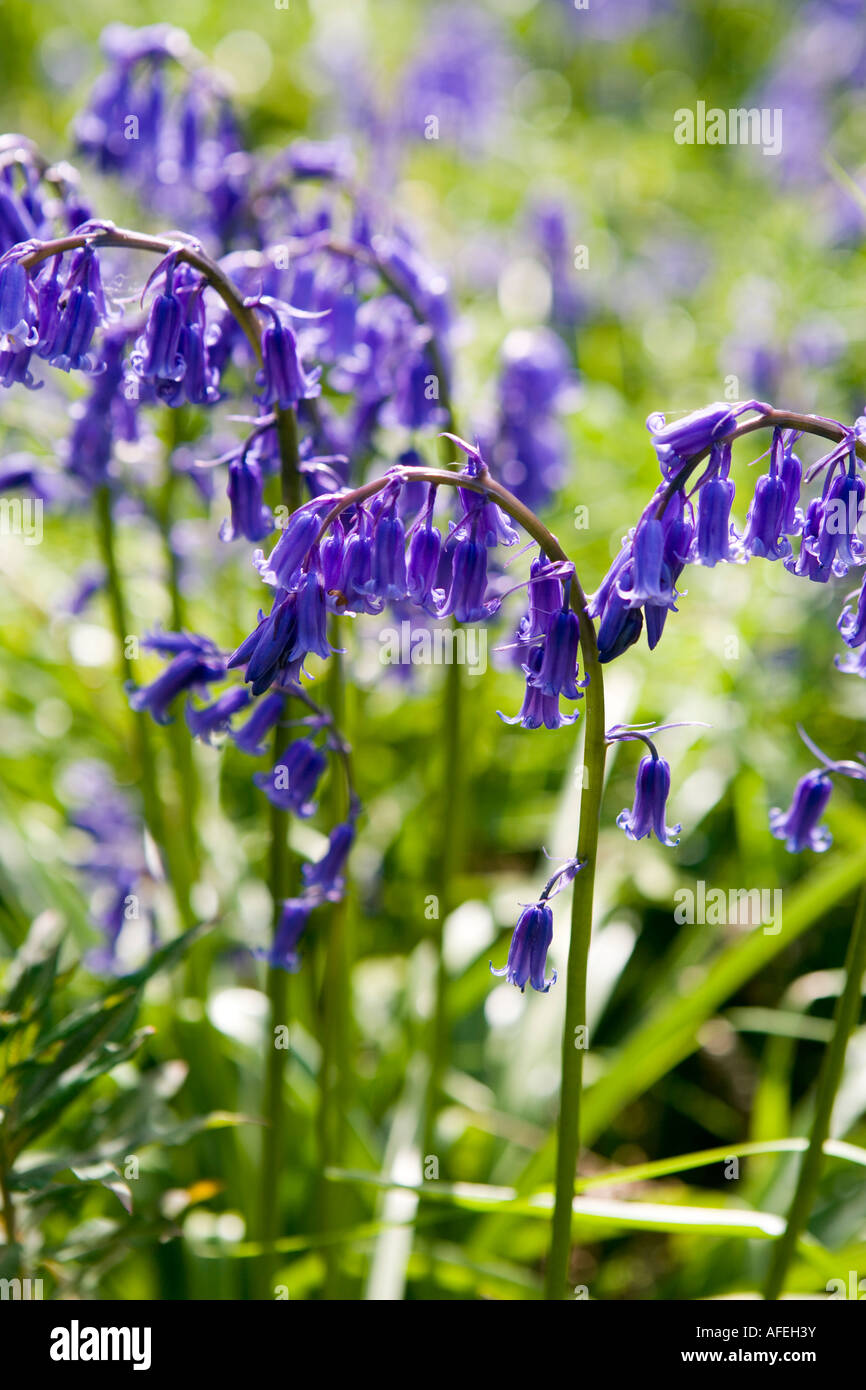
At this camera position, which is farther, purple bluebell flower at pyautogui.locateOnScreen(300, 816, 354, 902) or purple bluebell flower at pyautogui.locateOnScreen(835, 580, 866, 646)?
purple bluebell flower at pyautogui.locateOnScreen(300, 816, 354, 902)

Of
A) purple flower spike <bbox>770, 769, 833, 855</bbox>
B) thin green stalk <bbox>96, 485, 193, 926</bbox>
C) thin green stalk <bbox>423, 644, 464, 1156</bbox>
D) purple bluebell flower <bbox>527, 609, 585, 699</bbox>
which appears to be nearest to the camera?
purple bluebell flower <bbox>527, 609, 585, 699</bbox>

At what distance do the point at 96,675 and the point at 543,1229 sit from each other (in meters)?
3.02

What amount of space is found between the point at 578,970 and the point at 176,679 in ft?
3.29

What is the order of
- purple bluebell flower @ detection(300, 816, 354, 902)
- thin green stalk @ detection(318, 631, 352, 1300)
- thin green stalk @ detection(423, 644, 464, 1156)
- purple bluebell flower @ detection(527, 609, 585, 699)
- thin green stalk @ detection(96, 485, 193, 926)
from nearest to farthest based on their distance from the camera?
1. purple bluebell flower @ detection(527, 609, 585, 699)
2. purple bluebell flower @ detection(300, 816, 354, 902)
3. thin green stalk @ detection(318, 631, 352, 1300)
4. thin green stalk @ detection(423, 644, 464, 1156)
5. thin green stalk @ detection(96, 485, 193, 926)

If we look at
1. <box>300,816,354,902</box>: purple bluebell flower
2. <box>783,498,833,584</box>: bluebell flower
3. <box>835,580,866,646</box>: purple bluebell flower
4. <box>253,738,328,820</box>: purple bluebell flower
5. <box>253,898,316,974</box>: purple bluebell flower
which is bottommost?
<box>253,898,316,974</box>: purple bluebell flower

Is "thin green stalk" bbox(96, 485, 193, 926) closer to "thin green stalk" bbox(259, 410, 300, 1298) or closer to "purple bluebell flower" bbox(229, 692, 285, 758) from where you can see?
"thin green stalk" bbox(259, 410, 300, 1298)

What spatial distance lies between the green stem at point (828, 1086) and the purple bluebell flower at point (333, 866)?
3.43 ft

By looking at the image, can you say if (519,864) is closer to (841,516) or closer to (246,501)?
(246,501)

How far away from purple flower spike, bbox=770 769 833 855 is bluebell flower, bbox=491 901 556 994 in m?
0.54

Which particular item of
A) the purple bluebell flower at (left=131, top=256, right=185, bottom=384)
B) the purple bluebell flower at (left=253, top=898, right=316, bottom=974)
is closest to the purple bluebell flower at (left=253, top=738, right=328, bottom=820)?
the purple bluebell flower at (left=253, top=898, right=316, bottom=974)

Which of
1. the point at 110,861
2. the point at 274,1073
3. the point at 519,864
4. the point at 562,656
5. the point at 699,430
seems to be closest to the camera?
the point at 699,430

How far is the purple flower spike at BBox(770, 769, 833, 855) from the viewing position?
235cm

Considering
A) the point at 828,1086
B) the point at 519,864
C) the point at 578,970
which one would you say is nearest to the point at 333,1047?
the point at 578,970

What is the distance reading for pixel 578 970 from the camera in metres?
2.18
